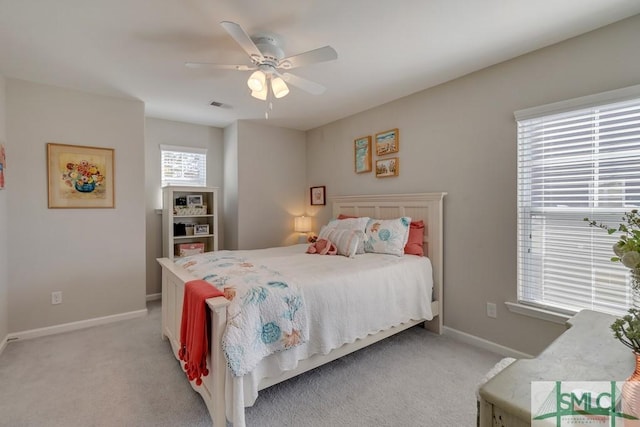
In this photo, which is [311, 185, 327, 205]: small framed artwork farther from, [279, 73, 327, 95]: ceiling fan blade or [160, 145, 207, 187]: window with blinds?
[279, 73, 327, 95]: ceiling fan blade

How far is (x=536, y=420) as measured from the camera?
72 centimetres

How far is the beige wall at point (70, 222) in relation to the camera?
115 inches

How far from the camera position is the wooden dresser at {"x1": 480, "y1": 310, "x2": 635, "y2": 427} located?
0.79 m

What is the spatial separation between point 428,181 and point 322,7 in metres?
1.98

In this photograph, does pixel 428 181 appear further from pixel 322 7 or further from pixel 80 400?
pixel 80 400

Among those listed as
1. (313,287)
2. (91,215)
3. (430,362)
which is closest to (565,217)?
(430,362)

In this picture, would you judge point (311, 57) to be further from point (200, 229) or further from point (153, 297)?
point (153, 297)

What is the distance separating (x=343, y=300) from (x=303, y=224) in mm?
2606

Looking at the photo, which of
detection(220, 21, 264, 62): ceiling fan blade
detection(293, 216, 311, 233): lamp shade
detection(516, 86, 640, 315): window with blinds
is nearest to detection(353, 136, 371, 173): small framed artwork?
detection(293, 216, 311, 233): lamp shade

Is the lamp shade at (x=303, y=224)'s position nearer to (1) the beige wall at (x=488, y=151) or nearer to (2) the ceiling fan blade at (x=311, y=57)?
(1) the beige wall at (x=488, y=151)

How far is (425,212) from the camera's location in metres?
3.12

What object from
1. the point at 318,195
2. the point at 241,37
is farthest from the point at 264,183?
the point at 241,37

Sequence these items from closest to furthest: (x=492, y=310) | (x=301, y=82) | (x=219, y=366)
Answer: (x=219, y=366) → (x=301, y=82) → (x=492, y=310)

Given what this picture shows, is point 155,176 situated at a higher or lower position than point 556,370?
higher
